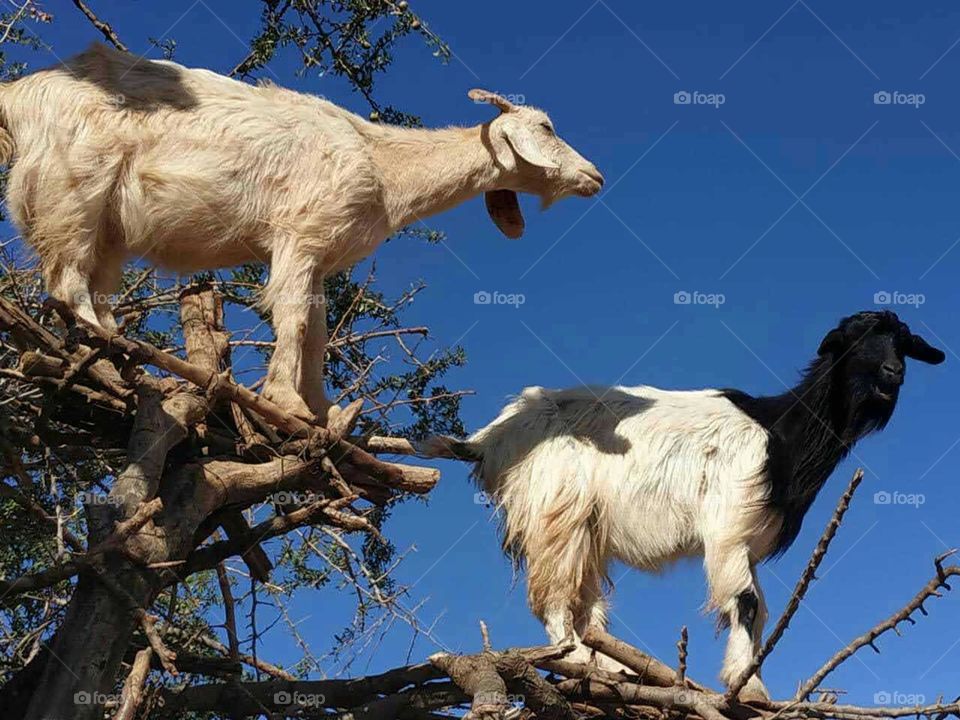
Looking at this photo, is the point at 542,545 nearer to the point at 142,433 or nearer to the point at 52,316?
the point at 142,433

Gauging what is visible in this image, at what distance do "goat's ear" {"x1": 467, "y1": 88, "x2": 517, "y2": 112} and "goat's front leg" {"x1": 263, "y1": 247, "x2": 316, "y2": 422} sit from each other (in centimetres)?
159

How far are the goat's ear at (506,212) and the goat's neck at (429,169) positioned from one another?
1.13ft

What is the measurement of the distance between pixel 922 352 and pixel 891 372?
0.50 m

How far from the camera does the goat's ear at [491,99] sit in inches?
310

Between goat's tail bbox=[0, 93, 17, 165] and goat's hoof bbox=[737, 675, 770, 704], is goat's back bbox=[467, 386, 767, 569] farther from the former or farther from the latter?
goat's tail bbox=[0, 93, 17, 165]

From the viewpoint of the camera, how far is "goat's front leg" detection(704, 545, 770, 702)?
6879 millimetres

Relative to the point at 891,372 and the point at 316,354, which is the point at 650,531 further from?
the point at 316,354

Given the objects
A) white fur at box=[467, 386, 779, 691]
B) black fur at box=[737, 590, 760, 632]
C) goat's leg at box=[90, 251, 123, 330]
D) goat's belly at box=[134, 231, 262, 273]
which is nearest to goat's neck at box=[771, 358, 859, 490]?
white fur at box=[467, 386, 779, 691]

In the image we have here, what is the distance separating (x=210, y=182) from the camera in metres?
6.90

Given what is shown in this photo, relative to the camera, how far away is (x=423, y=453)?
292 inches

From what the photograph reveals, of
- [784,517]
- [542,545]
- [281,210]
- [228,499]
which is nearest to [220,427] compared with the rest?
[228,499]

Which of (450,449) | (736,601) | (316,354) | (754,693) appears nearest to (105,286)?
(316,354)

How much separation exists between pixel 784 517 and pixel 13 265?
431 centimetres

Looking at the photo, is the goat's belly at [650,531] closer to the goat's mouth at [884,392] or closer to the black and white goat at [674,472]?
the black and white goat at [674,472]
